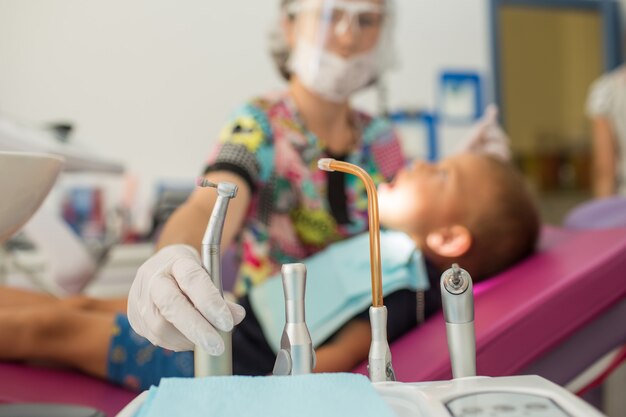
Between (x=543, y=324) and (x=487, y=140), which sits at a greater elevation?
(x=487, y=140)

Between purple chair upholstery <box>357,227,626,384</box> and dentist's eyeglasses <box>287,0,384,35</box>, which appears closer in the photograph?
purple chair upholstery <box>357,227,626,384</box>

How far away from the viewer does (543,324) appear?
41.1 inches

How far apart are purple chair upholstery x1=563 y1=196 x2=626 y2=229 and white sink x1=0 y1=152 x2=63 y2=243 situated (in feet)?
4.37

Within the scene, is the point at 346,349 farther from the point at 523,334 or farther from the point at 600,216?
the point at 600,216

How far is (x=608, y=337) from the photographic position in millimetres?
1120

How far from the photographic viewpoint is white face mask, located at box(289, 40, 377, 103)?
1.76 meters

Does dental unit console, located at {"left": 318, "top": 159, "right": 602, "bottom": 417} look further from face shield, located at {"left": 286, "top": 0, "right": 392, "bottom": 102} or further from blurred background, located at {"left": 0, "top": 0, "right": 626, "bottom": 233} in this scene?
blurred background, located at {"left": 0, "top": 0, "right": 626, "bottom": 233}

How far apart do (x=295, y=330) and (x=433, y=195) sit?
88 centimetres

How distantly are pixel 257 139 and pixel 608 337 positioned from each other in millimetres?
763

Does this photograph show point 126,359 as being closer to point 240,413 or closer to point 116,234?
point 240,413

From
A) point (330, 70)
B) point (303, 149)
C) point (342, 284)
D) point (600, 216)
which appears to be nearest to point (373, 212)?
point (342, 284)

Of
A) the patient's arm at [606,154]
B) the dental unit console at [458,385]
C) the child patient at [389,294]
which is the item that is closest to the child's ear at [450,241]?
the child patient at [389,294]

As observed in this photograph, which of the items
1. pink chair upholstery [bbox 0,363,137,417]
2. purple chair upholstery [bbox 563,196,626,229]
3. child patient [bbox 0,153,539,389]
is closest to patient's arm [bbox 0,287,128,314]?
child patient [bbox 0,153,539,389]

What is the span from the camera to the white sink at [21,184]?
71 centimetres
